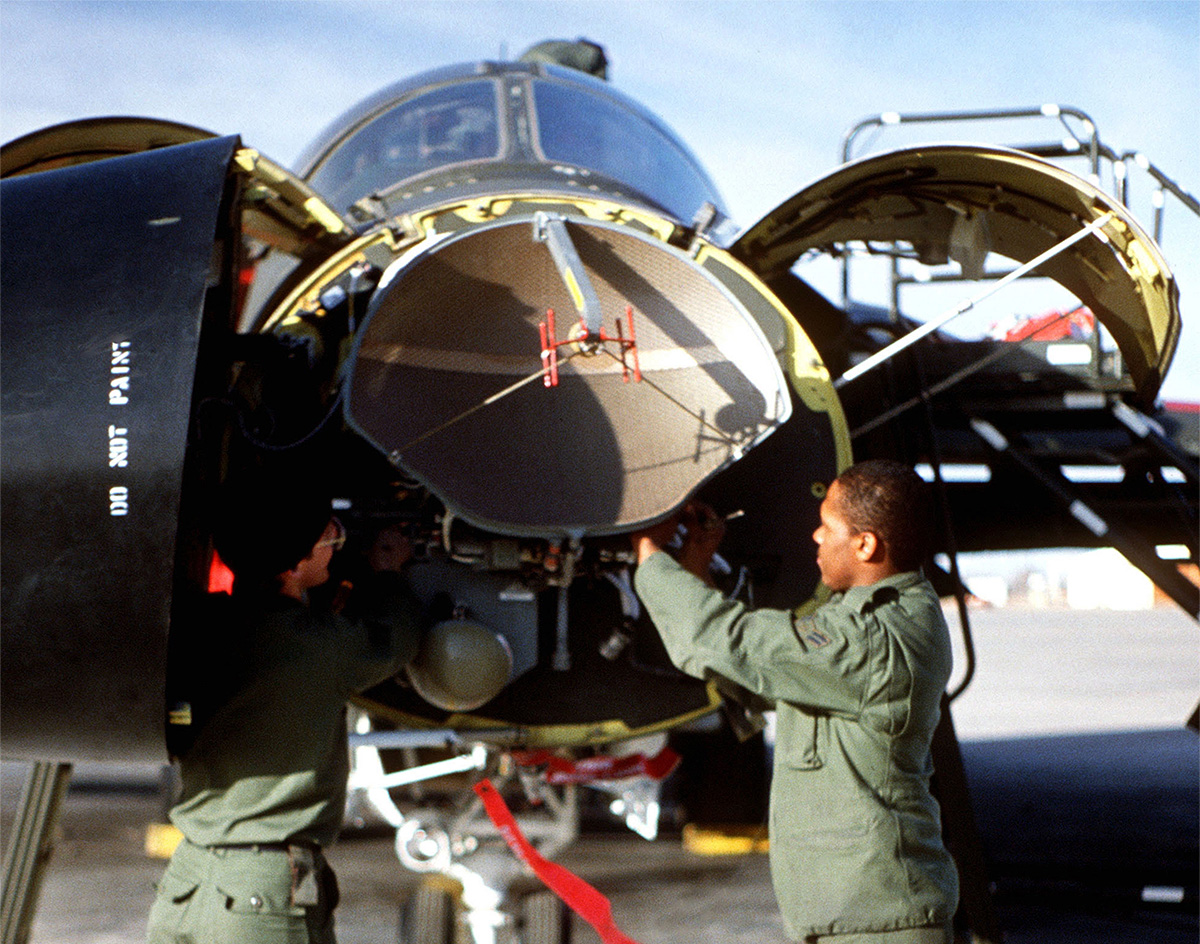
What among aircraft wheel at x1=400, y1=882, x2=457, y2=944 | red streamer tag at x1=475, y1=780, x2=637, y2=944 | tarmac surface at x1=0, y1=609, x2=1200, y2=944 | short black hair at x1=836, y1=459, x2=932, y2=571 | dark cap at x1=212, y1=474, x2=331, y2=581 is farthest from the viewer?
tarmac surface at x1=0, y1=609, x2=1200, y2=944

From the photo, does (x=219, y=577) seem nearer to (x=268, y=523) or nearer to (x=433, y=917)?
(x=268, y=523)

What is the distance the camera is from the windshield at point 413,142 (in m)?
5.06

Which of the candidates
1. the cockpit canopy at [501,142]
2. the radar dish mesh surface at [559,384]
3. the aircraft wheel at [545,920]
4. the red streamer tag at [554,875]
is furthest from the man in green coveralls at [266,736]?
the aircraft wheel at [545,920]

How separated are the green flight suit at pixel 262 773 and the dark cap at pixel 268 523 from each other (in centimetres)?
13

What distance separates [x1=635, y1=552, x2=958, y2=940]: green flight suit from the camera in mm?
2920

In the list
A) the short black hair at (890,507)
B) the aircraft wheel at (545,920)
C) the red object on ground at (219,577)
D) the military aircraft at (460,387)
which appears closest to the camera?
the military aircraft at (460,387)

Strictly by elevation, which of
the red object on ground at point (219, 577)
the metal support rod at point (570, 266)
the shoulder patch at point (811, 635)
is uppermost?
the metal support rod at point (570, 266)

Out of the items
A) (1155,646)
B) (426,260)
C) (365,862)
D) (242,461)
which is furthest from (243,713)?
(1155,646)

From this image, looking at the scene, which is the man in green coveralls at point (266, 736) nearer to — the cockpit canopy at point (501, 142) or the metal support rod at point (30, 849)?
the metal support rod at point (30, 849)

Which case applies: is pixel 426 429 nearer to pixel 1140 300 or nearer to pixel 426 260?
pixel 426 260

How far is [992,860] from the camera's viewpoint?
24.4ft

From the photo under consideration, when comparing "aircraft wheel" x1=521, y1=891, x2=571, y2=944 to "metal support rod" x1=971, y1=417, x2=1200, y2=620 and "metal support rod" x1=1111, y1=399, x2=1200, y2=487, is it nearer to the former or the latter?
"metal support rod" x1=971, y1=417, x2=1200, y2=620

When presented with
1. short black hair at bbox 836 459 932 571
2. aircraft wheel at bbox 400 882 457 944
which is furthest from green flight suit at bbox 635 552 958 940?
aircraft wheel at bbox 400 882 457 944

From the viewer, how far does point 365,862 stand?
8.30m
